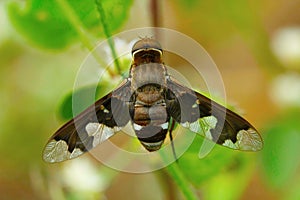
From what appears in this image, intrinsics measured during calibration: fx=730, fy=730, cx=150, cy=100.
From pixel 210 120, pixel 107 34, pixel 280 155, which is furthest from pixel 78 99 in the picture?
pixel 280 155

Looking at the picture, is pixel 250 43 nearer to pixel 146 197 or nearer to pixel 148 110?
pixel 146 197

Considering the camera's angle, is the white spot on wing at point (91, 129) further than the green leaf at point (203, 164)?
No

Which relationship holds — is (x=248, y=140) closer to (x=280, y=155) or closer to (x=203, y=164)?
(x=203, y=164)

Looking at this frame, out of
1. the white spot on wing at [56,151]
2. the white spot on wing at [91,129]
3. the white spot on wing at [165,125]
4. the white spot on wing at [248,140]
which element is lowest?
the white spot on wing at [248,140]

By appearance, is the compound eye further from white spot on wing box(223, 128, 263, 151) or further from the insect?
white spot on wing box(223, 128, 263, 151)

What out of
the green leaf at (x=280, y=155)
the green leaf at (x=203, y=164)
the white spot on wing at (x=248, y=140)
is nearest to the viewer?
the white spot on wing at (x=248, y=140)

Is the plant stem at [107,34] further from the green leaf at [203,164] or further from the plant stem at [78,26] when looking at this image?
the green leaf at [203,164]

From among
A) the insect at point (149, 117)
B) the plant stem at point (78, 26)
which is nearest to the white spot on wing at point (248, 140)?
the insect at point (149, 117)
